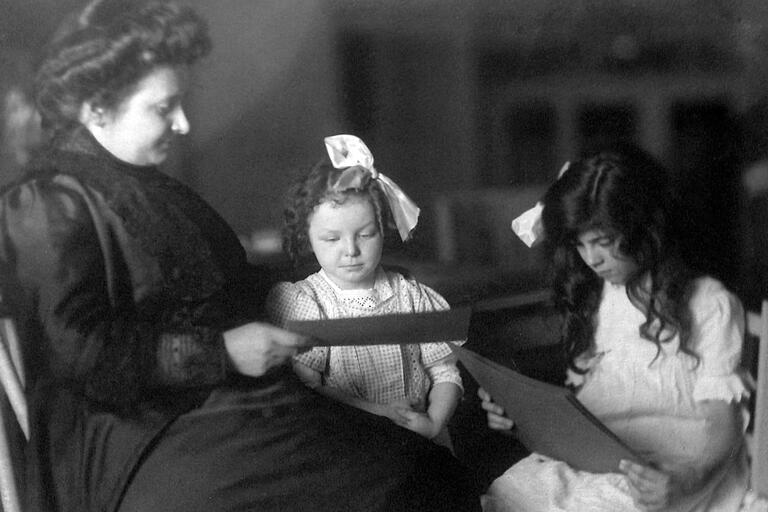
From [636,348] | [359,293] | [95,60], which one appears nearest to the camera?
[95,60]

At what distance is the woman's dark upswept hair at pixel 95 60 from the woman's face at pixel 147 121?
0.01m

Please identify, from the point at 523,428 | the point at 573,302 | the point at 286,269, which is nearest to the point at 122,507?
the point at 286,269

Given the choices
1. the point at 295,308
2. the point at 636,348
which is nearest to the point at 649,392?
the point at 636,348

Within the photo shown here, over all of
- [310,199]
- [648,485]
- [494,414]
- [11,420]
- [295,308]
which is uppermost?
[310,199]

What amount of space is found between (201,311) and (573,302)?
58 centimetres

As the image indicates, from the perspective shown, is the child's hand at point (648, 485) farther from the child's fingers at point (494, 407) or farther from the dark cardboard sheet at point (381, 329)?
the dark cardboard sheet at point (381, 329)

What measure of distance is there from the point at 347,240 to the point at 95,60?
41 centimetres

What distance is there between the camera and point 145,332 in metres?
1.10

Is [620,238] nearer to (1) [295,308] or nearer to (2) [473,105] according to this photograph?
(2) [473,105]

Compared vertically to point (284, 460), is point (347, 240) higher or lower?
higher

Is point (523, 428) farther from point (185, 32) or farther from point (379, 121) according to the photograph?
point (185, 32)

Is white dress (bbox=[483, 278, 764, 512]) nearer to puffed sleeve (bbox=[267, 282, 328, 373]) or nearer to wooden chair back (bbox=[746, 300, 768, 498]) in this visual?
wooden chair back (bbox=[746, 300, 768, 498])

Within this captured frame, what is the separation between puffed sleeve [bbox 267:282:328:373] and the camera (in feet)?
3.81

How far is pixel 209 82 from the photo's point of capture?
44.6 inches
